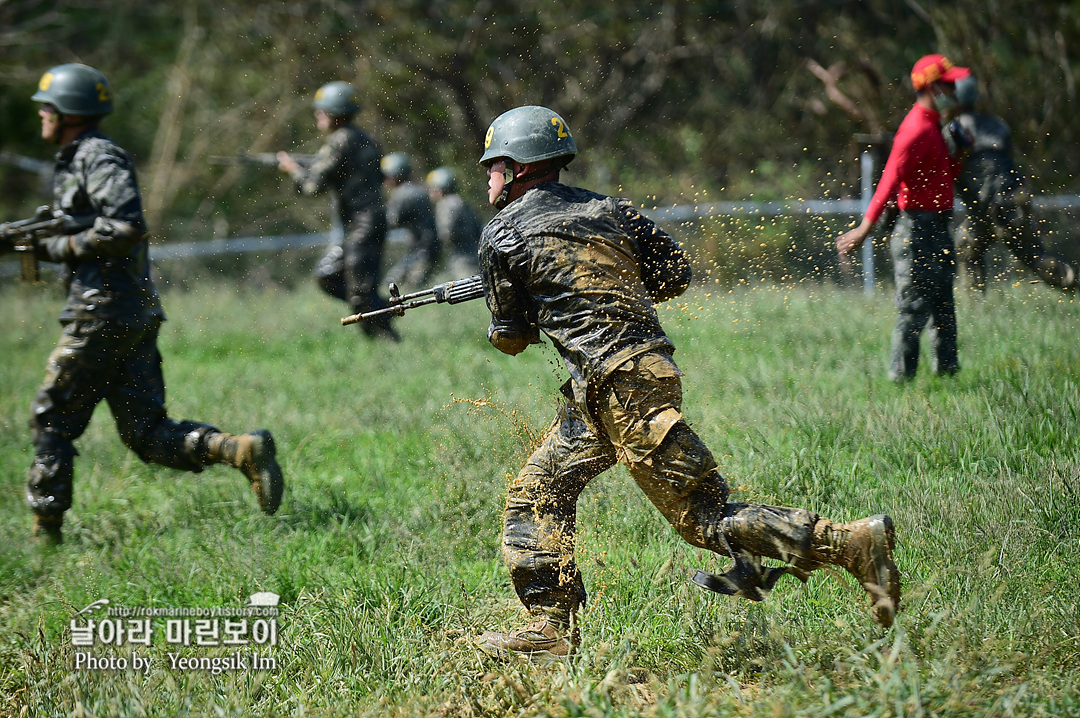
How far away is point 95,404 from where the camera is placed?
5.67 meters

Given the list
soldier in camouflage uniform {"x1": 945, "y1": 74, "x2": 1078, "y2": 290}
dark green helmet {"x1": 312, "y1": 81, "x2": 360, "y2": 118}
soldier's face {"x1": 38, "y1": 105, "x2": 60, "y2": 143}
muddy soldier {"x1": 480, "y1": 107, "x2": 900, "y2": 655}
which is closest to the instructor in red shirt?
soldier in camouflage uniform {"x1": 945, "y1": 74, "x2": 1078, "y2": 290}

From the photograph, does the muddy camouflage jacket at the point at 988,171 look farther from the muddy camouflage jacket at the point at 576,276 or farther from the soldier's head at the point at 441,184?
the soldier's head at the point at 441,184

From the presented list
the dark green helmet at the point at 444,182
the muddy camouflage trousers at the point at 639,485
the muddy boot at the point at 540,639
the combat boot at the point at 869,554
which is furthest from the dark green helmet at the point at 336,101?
the combat boot at the point at 869,554

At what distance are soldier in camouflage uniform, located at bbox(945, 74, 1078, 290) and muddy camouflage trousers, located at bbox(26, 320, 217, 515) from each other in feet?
17.1

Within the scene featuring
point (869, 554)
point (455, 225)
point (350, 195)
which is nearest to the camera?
point (869, 554)

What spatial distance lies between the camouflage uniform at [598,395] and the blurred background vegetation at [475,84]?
1192cm

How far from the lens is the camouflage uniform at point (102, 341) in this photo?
18.0ft

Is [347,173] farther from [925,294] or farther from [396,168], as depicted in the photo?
[925,294]

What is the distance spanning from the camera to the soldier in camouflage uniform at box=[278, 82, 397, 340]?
981 cm

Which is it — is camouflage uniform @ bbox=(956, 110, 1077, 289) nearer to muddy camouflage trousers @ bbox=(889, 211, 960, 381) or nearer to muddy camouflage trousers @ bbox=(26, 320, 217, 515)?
muddy camouflage trousers @ bbox=(889, 211, 960, 381)

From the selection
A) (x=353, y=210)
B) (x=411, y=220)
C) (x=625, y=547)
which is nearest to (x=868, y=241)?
(x=353, y=210)

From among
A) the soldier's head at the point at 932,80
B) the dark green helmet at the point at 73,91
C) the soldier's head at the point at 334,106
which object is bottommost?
the soldier's head at the point at 932,80

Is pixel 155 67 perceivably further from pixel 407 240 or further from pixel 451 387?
pixel 451 387

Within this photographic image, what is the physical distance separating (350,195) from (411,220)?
11.1 feet
